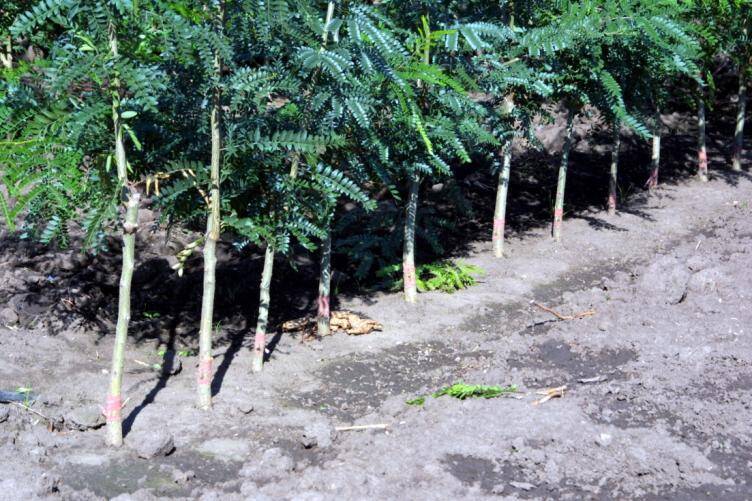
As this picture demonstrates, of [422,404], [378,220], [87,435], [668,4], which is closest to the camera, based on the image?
Answer: [87,435]

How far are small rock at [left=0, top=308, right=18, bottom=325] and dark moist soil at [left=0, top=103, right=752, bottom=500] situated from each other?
0.03m

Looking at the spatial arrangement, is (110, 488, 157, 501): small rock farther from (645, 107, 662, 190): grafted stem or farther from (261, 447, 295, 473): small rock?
(645, 107, 662, 190): grafted stem

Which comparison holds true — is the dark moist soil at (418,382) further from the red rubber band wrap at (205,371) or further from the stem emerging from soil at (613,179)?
the stem emerging from soil at (613,179)

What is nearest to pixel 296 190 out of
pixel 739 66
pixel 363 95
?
pixel 363 95

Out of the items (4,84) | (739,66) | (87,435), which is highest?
(739,66)

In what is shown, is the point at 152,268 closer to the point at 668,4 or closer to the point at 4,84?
the point at 4,84

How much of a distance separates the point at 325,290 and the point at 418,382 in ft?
5.04

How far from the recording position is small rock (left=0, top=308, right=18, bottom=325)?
7.93m

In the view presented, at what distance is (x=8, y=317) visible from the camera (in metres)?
7.96

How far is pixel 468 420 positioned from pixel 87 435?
2791 millimetres

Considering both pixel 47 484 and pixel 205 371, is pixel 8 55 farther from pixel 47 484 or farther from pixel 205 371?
pixel 47 484

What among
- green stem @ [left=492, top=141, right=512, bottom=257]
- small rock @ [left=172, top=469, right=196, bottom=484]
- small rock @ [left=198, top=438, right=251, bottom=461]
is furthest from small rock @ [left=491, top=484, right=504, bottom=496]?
green stem @ [left=492, top=141, right=512, bottom=257]

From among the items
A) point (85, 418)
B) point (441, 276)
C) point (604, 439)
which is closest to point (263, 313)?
point (85, 418)

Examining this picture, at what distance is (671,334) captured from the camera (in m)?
7.47
